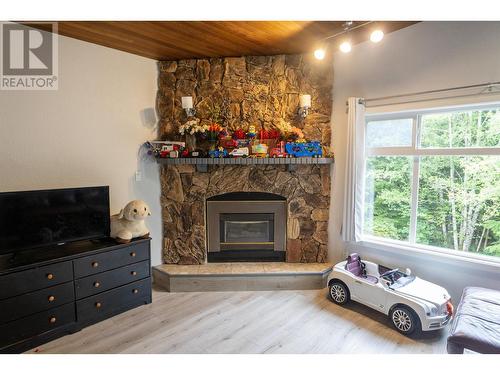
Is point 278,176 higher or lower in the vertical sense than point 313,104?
lower

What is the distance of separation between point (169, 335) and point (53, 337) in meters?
0.92

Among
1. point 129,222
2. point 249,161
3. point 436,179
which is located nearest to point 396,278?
point 436,179

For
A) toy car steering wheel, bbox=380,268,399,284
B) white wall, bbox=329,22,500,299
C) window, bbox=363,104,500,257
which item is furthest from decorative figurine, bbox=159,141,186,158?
toy car steering wheel, bbox=380,268,399,284

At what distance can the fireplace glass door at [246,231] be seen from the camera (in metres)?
3.34

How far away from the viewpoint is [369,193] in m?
3.13

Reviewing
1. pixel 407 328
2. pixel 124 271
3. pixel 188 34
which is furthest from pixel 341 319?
pixel 188 34

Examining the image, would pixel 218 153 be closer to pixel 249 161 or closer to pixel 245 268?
pixel 249 161

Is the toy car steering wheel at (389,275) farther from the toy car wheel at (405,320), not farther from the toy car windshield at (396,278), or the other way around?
the toy car wheel at (405,320)

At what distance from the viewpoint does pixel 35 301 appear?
2105mm

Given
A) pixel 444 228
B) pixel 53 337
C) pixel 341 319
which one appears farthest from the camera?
pixel 444 228

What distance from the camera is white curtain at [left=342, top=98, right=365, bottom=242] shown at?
288 centimetres

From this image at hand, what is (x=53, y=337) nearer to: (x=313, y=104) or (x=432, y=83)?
(x=313, y=104)

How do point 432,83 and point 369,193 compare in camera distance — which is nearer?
point 432,83

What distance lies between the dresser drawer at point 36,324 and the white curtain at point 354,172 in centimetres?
273
